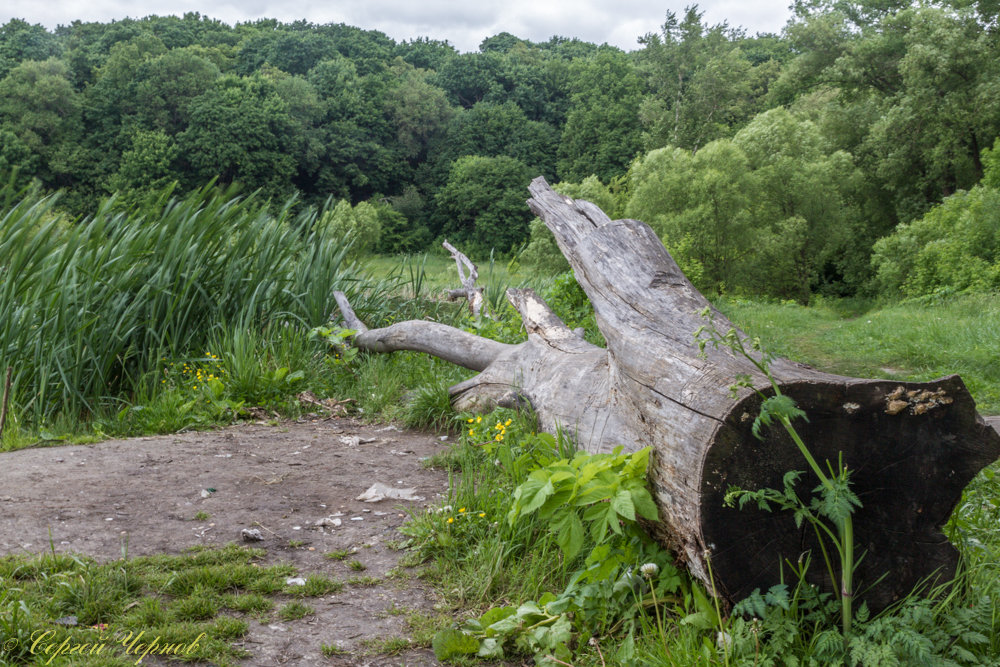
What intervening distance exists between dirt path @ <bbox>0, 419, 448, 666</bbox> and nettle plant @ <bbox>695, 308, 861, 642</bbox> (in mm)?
1051

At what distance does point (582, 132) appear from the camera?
44031 millimetres

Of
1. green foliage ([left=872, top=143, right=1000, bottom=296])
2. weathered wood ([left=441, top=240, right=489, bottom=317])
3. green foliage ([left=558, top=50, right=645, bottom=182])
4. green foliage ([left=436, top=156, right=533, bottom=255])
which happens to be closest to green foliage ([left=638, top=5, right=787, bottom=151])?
green foliage ([left=558, top=50, right=645, bottom=182])

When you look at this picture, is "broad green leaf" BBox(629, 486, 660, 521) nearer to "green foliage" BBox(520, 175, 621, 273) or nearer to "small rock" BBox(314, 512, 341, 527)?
"small rock" BBox(314, 512, 341, 527)

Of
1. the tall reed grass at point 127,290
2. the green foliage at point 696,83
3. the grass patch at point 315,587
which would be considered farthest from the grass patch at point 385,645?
the green foliage at point 696,83

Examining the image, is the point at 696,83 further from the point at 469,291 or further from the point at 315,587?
the point at 315,587

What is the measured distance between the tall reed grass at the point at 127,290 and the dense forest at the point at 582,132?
1.51 feet

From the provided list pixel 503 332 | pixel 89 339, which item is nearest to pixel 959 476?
pixel 503 332

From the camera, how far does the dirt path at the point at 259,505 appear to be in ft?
7.18

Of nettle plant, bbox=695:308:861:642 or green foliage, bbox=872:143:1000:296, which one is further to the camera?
green foliage, bbox=872:143:1000:296

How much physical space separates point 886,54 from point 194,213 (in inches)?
1021

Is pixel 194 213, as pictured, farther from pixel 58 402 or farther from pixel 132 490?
pixel 132 490

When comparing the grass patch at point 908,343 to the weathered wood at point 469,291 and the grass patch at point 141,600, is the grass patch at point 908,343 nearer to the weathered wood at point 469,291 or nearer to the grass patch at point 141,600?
the weathered wood at point 469,291

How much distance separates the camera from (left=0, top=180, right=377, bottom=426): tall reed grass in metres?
4.75

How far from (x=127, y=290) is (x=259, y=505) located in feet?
9.15
